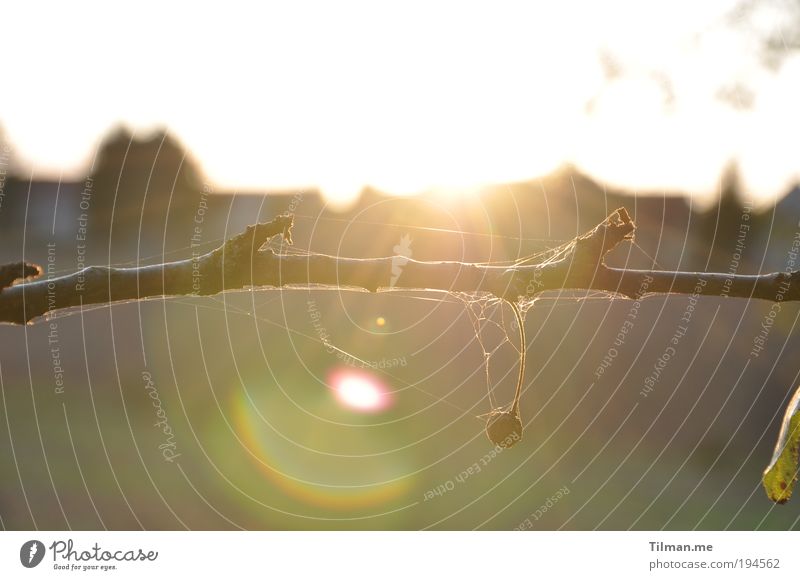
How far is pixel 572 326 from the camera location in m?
2.08

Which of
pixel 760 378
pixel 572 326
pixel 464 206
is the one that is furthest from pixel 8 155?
pixel 760 378

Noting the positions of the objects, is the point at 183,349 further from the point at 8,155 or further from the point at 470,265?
the point at 470,265

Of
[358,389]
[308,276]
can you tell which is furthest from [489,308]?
[308,276]

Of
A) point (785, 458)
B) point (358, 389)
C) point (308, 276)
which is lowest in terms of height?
point (785, 458)

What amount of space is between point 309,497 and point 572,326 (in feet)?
3.32

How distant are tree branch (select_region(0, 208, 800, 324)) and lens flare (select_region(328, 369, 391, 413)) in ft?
2.01

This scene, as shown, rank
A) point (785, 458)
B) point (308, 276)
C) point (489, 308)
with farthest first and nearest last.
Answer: point (489, 308) → point (308, 276) → point (785, 458)

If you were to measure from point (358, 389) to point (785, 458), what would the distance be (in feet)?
3.00

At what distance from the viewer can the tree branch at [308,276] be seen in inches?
31.2

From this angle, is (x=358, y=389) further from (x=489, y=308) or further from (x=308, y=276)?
(x=308, y=276)

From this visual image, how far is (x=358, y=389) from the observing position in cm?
145

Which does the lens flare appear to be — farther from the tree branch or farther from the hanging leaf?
the hanging leaf

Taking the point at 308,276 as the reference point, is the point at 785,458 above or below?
below

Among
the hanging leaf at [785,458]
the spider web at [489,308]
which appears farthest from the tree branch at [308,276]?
the hanging leaf at [785,458]
